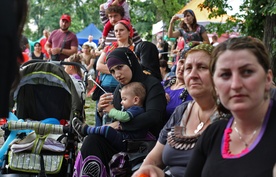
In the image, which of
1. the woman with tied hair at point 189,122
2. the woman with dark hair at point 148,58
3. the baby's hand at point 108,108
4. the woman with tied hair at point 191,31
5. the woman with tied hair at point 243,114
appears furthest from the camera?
the woman with tied hair at point 191,31

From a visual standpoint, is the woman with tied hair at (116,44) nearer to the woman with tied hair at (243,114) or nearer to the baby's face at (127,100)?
the baby's face at (127,100)

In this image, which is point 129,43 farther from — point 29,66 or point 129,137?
point 129,137

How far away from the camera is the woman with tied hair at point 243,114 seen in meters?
2.58

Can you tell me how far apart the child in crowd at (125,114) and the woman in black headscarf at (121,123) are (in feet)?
0.15

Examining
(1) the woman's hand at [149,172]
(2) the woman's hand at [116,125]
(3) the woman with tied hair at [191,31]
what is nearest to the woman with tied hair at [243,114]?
(1) the woman's hand at [149,172]

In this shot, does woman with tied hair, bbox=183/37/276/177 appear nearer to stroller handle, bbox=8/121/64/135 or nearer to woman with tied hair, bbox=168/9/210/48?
stroller handle, bbox=8/121/64/135

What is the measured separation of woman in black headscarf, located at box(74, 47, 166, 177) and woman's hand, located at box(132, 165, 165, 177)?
4.77 feet

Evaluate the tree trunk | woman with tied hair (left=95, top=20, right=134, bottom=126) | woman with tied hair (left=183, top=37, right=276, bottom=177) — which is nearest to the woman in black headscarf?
woman with tied hair (left=95, top=20, right=134, bottom=126)

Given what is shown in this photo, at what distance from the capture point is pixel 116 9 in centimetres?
802

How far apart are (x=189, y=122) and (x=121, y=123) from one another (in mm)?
1416

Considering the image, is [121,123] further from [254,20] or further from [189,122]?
[254,20]

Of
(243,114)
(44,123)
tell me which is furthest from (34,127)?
(243,114)

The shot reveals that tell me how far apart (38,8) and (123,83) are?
162 feet

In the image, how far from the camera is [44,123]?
569 cm
